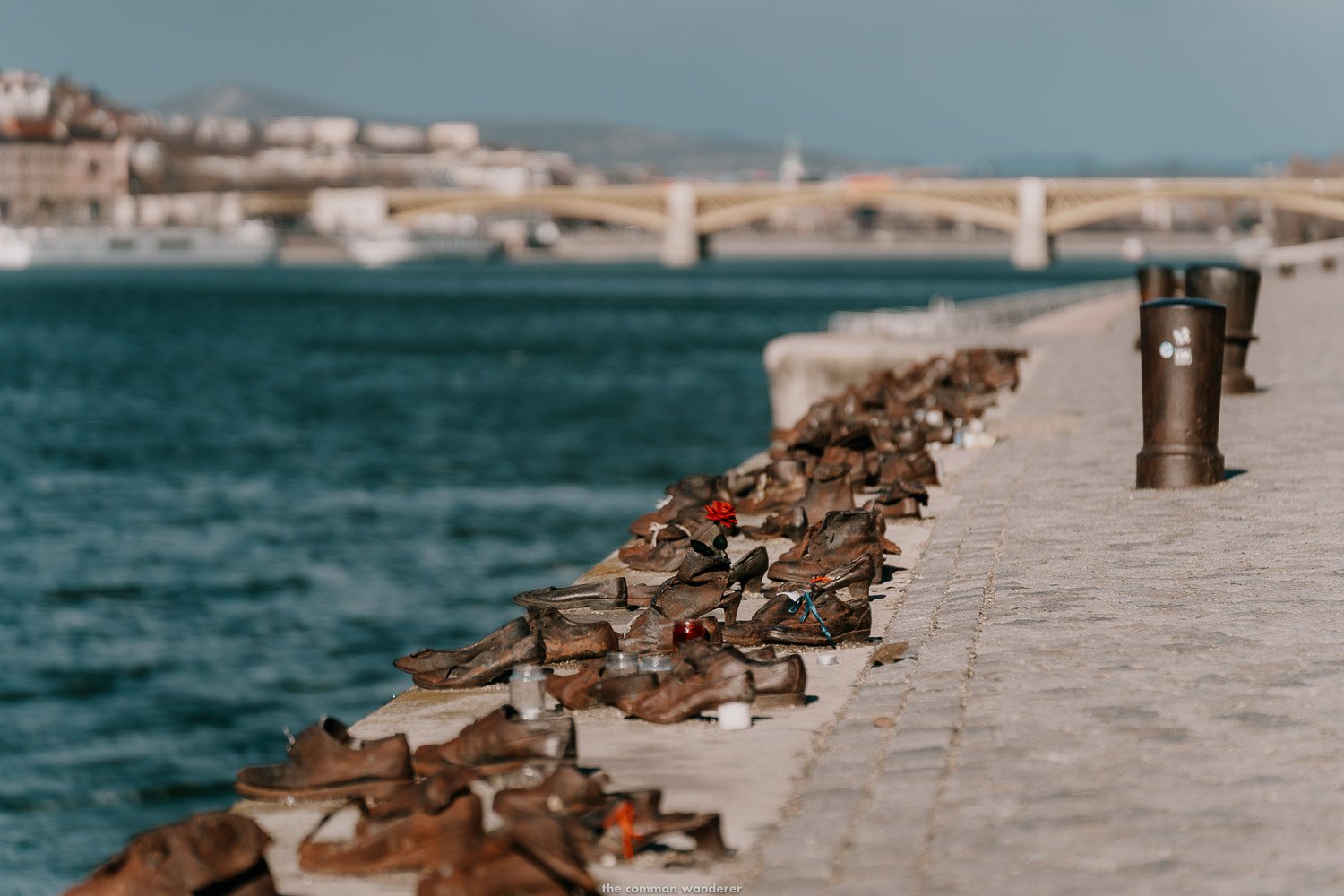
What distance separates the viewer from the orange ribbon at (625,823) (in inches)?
173

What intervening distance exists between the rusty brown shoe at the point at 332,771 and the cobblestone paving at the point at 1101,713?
1.06 meters

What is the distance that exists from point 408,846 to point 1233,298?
11.9 meters

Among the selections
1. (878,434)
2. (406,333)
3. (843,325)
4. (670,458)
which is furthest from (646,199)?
(878,434)

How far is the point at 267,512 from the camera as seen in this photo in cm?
3148

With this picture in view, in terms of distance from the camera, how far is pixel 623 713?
5762mm

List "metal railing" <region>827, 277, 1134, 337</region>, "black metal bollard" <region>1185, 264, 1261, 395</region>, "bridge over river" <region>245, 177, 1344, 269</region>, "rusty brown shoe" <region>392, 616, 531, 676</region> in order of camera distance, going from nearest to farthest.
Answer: "rusty brown shoe" <region>392, 616, 531, 676</region> → "black metal bollard" <region>1185, 264, 1261, 395</region> → "metal railing" <region>827, 277, 1134, 337</region> → "bridge over river" <region>245, 177, 1344, 269</region>

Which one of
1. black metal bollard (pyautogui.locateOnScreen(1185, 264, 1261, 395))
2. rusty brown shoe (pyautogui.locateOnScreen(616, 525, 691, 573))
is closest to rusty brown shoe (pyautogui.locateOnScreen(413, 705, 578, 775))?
rusty brown shoe (pyautogui.locateOnScreen(616, 525, 691, 573))

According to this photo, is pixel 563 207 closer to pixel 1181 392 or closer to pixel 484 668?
pixel 1181 392

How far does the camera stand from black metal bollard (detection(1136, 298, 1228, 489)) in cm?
1002

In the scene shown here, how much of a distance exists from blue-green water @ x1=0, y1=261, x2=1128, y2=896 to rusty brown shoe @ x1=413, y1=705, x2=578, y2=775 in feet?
31.2

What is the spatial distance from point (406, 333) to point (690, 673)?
3344 inches

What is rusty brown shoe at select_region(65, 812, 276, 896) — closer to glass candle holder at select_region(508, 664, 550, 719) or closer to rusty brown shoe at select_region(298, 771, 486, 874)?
rusty brown shoe at select_region(298, 771, 486, 874)

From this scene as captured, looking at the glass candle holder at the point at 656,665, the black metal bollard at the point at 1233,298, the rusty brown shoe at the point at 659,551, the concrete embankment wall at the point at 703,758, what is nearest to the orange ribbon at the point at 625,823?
the concrete embankment wall at the point at 703,758

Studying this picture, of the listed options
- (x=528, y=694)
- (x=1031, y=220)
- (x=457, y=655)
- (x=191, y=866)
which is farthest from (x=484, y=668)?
(x=1031, y=220)
